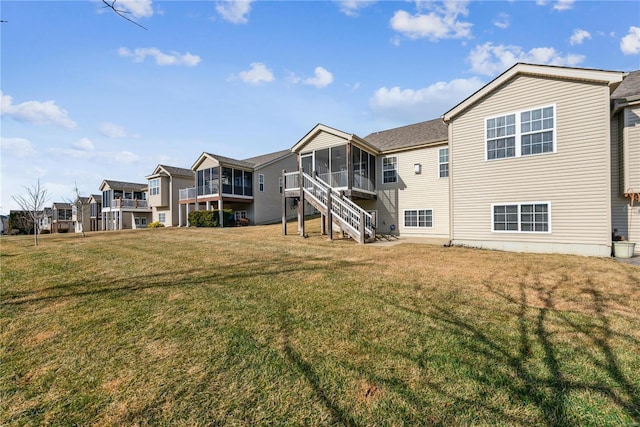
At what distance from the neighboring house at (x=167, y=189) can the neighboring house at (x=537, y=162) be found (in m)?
26.5

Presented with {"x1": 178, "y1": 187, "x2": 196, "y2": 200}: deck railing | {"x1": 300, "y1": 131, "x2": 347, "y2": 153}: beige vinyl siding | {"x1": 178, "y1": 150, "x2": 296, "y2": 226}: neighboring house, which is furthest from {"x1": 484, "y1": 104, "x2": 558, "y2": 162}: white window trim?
{"x1": 178, "y1": 187, "x2": 196, "y2": 200}: deck railing

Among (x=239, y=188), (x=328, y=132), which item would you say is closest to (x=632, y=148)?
(x=328, y=132)

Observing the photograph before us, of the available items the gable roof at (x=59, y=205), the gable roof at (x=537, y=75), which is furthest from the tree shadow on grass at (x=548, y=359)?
the gable roof at (x=59, y=205)

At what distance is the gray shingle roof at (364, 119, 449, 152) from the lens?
14.5 metres

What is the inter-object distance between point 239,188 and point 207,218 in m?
3.80

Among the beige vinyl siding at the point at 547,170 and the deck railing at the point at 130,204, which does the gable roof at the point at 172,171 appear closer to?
the deck railing at the point at 130,204

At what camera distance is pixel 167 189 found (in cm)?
2802

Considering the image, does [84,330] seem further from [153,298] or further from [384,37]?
[384,37]

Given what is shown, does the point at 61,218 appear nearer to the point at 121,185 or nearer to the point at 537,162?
the point at 121,185

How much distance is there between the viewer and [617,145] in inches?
361

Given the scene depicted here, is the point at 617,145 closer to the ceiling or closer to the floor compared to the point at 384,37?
closer to the floor

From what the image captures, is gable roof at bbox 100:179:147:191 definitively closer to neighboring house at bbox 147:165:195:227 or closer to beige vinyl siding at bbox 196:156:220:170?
neighboring house at bbox 147:165:195:227

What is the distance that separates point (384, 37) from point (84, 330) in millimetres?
15734

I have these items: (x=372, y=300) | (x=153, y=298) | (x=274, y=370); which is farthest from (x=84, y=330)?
(x=372, y=300)
